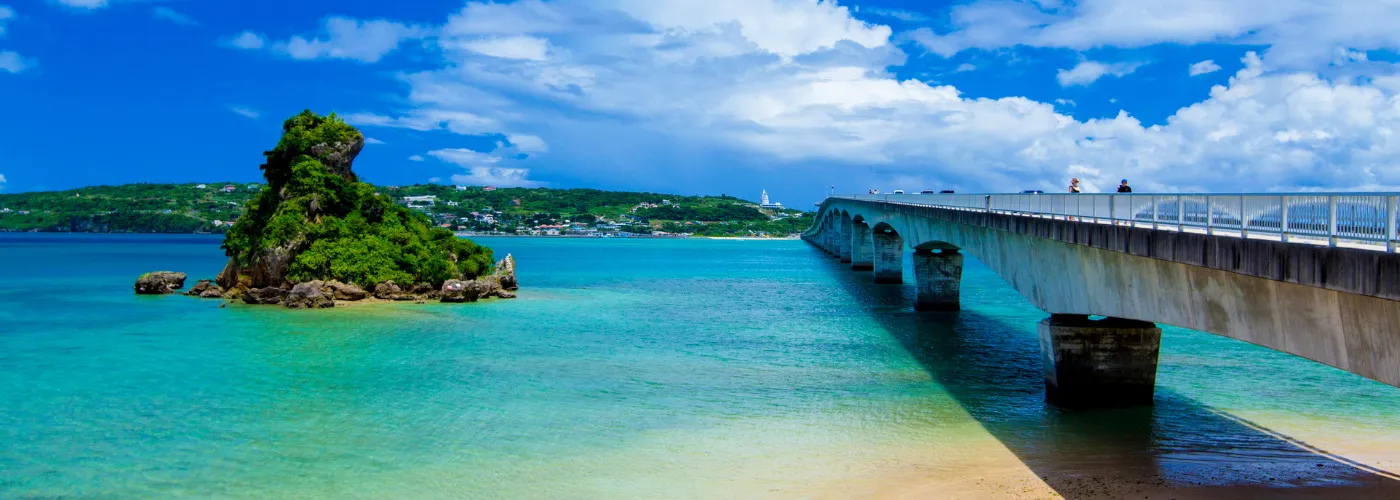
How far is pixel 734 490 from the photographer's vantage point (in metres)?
16.0

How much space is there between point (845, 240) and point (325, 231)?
2543 inches

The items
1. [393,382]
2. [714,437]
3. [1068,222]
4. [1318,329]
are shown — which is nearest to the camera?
[1318,329]

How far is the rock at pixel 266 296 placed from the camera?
161 feet

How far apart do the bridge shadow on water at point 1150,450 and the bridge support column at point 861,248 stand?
60828 millimetres

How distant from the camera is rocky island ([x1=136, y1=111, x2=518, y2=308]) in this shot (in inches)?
1992

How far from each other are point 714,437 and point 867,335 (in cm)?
1967

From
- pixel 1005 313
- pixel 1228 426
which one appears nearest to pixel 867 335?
pixel 1005 313

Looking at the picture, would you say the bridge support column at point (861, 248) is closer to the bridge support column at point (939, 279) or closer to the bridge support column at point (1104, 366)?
the bridge support column at point (939, 279)

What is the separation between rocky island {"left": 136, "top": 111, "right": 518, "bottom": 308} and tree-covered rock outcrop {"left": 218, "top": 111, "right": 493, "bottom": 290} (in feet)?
0.17

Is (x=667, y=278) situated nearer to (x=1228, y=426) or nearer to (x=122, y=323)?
(x=122, y=323)

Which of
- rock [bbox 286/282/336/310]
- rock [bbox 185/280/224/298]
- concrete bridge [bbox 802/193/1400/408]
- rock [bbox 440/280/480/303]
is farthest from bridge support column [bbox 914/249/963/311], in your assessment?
rock [bbox 185/280/224/298]

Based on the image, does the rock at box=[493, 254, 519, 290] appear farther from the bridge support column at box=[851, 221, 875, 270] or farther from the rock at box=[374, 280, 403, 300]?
the bridge support column at box=[851, 221, 875, 270]

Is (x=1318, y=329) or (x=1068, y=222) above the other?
(x=1068, y=222)

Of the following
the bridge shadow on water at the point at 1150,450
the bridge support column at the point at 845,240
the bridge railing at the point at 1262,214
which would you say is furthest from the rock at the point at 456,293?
the bridge support column at the point at 845,240
